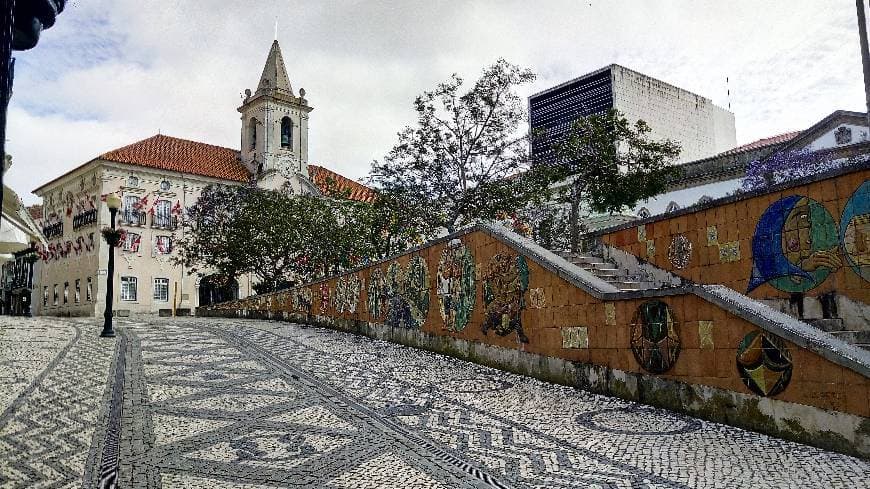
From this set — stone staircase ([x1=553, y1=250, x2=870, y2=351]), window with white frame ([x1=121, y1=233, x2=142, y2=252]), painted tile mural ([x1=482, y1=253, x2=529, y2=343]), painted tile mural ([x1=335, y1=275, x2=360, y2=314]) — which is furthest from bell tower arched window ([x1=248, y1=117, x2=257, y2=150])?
painted tile mural ([x1=482, y1=253, x2=529, y2=343])

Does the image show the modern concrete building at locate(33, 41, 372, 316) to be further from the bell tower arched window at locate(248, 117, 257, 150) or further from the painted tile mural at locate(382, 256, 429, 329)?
the painted tile mural at locate(382, 256, 429, 329)

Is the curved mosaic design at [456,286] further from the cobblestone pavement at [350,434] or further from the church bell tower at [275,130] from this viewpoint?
the church bell tower at [275,130]

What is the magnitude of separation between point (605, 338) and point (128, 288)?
33.9m

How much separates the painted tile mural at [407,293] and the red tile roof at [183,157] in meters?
28.1

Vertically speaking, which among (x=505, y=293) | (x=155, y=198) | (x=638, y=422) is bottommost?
(x=638, y=422)

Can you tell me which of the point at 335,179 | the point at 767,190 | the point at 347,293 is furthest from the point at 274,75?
the point at 767,190

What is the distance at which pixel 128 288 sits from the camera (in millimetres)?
35000

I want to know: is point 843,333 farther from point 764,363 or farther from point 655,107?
point 655,107

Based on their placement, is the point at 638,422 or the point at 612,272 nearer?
the point at 638,422

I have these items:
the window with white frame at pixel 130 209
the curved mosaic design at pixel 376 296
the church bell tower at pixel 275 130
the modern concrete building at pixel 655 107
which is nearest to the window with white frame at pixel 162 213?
the window with white frame at pixel 130 209

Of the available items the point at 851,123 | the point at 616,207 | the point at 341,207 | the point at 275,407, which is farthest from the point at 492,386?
the point at 851,123

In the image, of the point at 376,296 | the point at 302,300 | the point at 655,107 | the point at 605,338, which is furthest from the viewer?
the point at 655,107

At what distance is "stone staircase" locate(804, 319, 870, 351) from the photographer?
5992mm

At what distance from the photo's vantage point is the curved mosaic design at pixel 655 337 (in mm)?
6105
